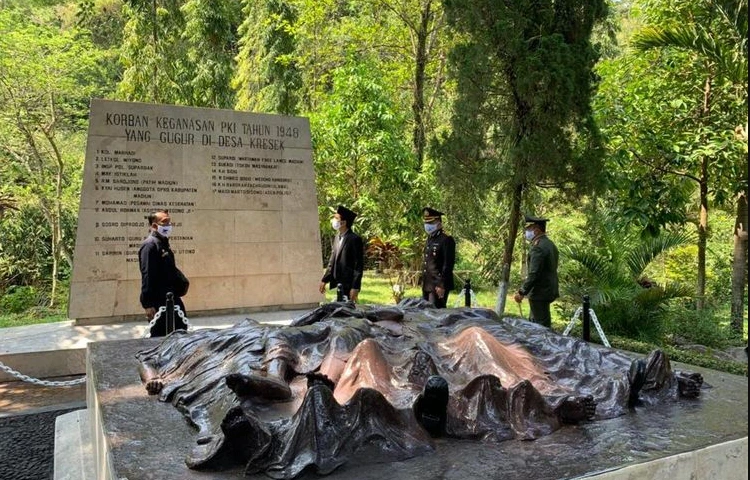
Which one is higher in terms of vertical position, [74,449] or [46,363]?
[46,363]

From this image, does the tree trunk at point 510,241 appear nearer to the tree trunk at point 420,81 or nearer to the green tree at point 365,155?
the green tree at point 365,155

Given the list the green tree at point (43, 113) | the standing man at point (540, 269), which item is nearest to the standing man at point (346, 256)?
the standing man at point (540, 269)

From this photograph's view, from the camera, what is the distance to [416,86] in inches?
579

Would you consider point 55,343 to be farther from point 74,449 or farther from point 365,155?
point 365,155

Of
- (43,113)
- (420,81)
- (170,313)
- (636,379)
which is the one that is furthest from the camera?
(420,81)

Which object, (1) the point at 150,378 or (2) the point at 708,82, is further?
(2) the point at 708,82

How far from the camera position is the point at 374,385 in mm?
2879

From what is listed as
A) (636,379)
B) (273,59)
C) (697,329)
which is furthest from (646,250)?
(273,59)

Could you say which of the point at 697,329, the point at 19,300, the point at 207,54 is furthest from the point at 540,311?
the point at 207,54

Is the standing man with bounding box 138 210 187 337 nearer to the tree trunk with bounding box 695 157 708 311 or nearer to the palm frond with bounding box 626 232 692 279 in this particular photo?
the palm frond with bounding box 626 232 692 279

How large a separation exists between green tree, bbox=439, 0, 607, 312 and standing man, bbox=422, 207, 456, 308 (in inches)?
74.8

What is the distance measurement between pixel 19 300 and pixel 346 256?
9332mm

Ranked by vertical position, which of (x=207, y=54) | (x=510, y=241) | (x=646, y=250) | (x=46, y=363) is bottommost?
(x=46, y=363)

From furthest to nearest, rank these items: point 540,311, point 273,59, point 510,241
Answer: point 273,59
point 510,241
point 540,311
